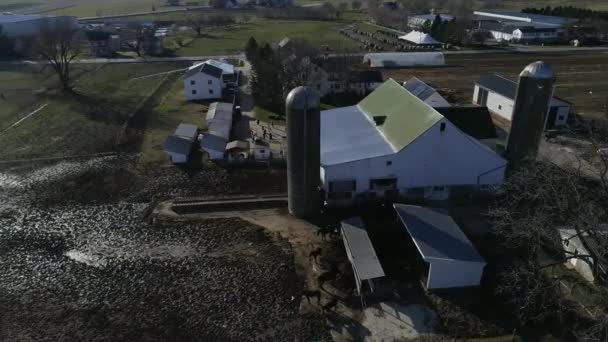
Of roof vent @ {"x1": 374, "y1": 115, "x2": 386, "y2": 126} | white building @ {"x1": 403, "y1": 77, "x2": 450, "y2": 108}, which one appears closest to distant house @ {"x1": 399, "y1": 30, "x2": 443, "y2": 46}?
white building @ {"x1": 403, "y1": 77, "x2": 450, "y2": 108}

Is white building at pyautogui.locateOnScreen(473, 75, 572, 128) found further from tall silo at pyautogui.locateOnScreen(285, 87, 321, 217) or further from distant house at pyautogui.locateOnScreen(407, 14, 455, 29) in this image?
distant house at pyautogui.locateOnScreen(407, 14, 455, 29)

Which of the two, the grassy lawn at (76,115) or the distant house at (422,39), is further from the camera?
the distant house at (422,39)

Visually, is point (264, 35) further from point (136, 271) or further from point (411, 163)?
point (136, 271)

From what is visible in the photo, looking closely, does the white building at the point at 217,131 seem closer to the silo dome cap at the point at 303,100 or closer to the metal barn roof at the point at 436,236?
the silo dome cap at the point at 303,100

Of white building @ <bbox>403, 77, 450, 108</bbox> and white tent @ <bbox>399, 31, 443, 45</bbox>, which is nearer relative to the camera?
white building @ <bbox>403, 77, 450, 108</bbox>

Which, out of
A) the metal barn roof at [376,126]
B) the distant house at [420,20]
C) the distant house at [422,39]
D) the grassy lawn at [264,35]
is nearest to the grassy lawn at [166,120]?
the metal barn roof at [376,126]

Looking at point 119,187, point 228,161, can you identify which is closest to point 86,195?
point 119,187
